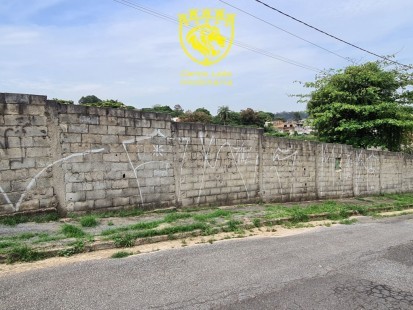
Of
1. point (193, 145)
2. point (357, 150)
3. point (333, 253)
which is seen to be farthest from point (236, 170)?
point (357, 150)

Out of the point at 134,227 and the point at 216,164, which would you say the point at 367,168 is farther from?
the point at 134,227

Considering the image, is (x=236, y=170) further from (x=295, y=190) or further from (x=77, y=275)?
A: (x=77, y=275)

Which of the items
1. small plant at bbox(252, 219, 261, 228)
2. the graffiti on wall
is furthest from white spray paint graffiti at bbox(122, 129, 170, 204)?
small plant at bbox(252, 219, 261, 228)

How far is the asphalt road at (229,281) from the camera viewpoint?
3.73 meters

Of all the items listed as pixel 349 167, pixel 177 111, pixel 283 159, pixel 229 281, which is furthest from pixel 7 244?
pixel 177 111

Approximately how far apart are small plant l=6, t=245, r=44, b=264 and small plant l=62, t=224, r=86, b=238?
2.59ft

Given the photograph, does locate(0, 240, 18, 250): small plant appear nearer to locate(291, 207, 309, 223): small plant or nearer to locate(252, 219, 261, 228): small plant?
locate(252, 219, 261, 228): small plant

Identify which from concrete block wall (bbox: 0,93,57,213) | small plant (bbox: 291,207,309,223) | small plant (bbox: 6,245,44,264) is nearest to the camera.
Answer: small plant (bbox: 6,245,44,264)

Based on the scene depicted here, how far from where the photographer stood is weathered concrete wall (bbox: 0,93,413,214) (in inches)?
263

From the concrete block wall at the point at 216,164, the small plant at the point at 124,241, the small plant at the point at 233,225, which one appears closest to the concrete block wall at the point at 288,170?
the concrete block wall at the point at 216,164

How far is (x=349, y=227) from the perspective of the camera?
8852 millimetres

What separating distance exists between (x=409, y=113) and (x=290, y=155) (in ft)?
38.0

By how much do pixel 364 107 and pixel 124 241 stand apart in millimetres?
17009

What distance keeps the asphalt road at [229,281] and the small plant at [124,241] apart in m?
0.67
